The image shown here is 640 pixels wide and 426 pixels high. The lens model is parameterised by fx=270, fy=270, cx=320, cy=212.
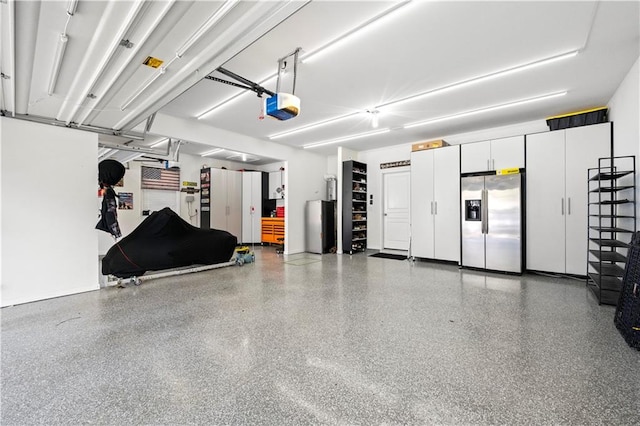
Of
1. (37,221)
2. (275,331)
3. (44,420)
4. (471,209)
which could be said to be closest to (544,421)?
(275,331)

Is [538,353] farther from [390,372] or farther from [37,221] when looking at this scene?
[37,221]

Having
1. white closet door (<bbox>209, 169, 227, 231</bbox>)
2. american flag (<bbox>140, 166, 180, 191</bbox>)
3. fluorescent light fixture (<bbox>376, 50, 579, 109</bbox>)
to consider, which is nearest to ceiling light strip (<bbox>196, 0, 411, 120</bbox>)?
fluorescent light fixture (<bbox>376, 50, 579, 109</bbox>)

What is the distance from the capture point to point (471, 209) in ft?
17.2

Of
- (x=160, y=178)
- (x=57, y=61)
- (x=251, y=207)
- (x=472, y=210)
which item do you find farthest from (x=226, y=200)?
(x=472, y=210)

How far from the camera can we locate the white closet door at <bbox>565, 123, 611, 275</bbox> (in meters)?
4.30

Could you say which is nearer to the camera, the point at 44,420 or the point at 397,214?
the point at 44,420

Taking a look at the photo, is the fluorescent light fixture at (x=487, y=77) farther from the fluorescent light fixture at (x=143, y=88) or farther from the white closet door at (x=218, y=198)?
the white closet door at (x=218, y=198)

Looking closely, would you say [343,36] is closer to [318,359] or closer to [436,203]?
[318,359]

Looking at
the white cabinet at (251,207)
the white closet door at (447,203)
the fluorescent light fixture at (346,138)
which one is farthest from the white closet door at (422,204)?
the white cabinet at (251,207)

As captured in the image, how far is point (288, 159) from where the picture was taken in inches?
285

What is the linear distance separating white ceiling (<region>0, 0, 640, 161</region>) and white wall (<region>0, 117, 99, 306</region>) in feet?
1.20

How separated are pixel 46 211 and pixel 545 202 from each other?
771 centimetres

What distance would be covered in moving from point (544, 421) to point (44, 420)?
2.71 m

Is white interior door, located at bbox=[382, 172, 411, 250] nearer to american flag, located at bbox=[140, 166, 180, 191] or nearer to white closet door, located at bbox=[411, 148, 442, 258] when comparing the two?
white closet door, located at bbox=[411, 148, 442, 258]
